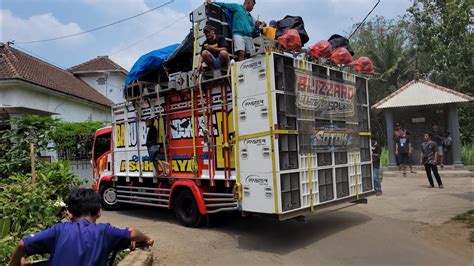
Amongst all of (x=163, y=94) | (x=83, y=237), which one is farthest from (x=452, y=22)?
(x=83, y=237)

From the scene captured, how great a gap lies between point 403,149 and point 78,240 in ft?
52.6

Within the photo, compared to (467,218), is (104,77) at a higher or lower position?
higher

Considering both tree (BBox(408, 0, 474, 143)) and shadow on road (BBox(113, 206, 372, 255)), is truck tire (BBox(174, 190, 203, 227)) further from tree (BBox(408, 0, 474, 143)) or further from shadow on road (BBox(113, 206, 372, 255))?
tree (BBox(408, 0, 474, 143))

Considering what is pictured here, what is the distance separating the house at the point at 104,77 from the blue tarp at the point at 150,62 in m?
23.7

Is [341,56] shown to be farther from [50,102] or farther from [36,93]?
[50,102]

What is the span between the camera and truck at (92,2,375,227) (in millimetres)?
6500

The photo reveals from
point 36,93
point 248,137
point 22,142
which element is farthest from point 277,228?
point 36,93

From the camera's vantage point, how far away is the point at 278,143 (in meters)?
6.39

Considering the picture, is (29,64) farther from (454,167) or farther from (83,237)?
(83,237)

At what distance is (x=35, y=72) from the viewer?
2302cm

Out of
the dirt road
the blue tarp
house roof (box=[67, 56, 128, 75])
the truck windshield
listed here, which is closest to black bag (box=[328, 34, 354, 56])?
the blue tarp

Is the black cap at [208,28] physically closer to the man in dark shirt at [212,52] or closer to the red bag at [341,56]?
the man in dark shirt at [212,52]

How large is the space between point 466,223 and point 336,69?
374 centimetres

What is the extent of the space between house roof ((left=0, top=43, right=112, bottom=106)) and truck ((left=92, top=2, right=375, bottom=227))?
10.8 meters
